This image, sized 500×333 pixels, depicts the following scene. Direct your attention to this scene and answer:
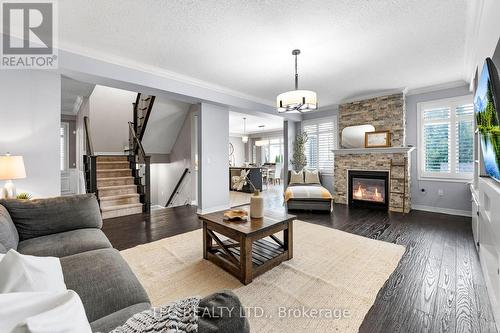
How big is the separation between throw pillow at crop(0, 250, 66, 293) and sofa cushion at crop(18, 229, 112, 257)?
2.86 feet

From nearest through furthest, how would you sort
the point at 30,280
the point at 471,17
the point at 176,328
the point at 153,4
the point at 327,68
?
1. the point at 176,328
2. the point at 30,280
3. the point at 153,4
4. the point at 471,17
5. the point at 327,68

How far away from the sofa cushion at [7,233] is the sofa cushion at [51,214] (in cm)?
10

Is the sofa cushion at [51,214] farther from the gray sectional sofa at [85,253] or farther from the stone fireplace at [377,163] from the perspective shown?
the stone fireplace at [377,163]

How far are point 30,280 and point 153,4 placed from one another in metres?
2.43

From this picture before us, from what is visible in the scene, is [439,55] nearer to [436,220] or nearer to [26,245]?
[436,220]

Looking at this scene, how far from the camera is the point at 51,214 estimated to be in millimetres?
2160

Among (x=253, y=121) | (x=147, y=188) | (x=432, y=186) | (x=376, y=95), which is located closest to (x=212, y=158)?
(x=147, y=188)

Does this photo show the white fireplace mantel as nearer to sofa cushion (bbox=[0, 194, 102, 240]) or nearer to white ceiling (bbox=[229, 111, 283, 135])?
white ceiling (bbox=[229, 111, 283, 135])

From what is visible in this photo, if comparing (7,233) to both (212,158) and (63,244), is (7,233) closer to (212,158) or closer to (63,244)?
(63,244)

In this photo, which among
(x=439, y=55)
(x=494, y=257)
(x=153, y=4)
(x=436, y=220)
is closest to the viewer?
(x=494, y=257)

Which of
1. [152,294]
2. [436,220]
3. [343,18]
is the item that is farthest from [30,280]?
[436,220]

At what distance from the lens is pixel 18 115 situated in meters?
2.91

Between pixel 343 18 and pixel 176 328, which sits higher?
pixel 343 18

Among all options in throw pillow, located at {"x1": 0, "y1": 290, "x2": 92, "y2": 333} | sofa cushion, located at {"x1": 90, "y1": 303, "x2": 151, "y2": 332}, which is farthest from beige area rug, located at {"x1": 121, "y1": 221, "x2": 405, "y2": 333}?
throw pillow, located at {"x1": 0, "y1": 290, "x2": 92, "y2": 333}
